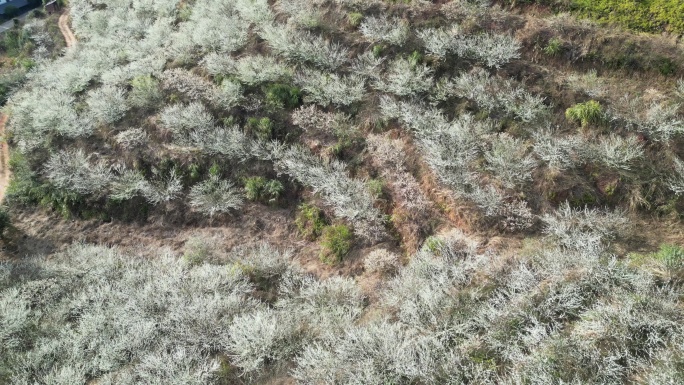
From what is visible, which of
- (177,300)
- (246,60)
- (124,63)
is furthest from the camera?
(124,63)

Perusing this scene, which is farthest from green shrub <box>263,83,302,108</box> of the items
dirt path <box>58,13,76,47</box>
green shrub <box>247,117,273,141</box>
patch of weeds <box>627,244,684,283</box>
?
dirt path <box>58,13,76,47</box>

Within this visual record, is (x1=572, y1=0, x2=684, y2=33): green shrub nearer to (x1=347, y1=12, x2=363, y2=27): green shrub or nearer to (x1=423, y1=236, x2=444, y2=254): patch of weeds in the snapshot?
(x1=347, y1=12, x2=363, y2=27): green shrub

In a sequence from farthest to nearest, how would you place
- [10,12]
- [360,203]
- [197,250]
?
[10,12] < [197,250] < [360,203]

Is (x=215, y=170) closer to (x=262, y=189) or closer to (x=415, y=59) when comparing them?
(x=262, y=189)

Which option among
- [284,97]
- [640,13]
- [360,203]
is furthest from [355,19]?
[640,13]

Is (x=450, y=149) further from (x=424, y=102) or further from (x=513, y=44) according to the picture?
(x=513, y=44)

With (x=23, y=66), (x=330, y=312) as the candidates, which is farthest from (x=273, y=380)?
(x=23, y=66)

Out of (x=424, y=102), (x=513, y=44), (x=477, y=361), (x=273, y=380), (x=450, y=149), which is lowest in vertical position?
(x=273, y=380)
